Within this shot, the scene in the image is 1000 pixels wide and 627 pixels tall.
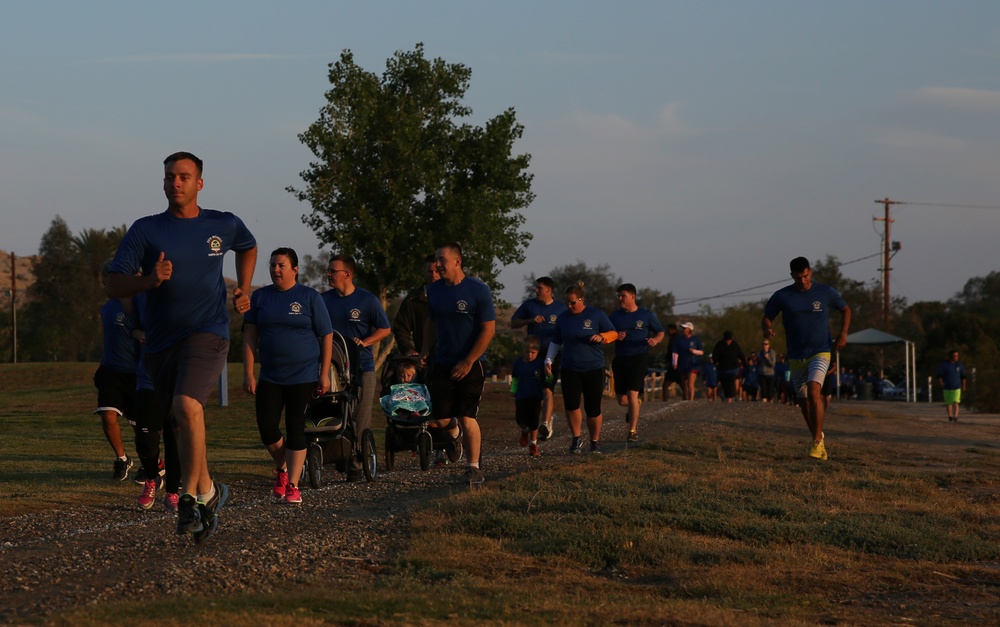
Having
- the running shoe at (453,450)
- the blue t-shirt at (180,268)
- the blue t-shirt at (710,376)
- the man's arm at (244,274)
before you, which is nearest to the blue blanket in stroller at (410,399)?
the running shoe at (453,450)

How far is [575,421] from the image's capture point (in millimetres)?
15625

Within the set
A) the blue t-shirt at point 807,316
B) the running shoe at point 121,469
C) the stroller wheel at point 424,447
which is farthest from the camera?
the blue t-shirt at point 807,316

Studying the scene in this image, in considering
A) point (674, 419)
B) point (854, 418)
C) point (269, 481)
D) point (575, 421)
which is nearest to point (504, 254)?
point (854, 418)

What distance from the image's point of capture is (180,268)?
7.46 m

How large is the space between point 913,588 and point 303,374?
16.8 ft

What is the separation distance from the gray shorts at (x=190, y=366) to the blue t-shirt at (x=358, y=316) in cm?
469

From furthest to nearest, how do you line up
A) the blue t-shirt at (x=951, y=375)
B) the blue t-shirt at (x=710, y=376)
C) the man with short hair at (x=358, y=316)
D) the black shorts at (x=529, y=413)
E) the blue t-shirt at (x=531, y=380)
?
the blue t-shirt at (x=710, y=376), the blue t-shirt at (x=951, y=375), the blue t-shirt at (x=531, y=380), the black shorts at (x=529, y=413), the man with short hair at (x=358, y=316)

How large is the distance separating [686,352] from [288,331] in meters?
21.3

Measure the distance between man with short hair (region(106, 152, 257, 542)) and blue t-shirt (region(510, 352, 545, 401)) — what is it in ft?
27.3

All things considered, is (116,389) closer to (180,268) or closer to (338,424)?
(338,424)

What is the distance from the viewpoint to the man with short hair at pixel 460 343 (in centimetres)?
1131

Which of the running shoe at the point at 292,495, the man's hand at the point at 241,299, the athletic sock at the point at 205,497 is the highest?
the man's hand at the point at 241,299

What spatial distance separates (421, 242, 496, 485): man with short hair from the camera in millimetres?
11312

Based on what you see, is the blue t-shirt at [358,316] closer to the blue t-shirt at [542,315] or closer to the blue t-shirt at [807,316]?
the blue t-shirt at [542,315]
